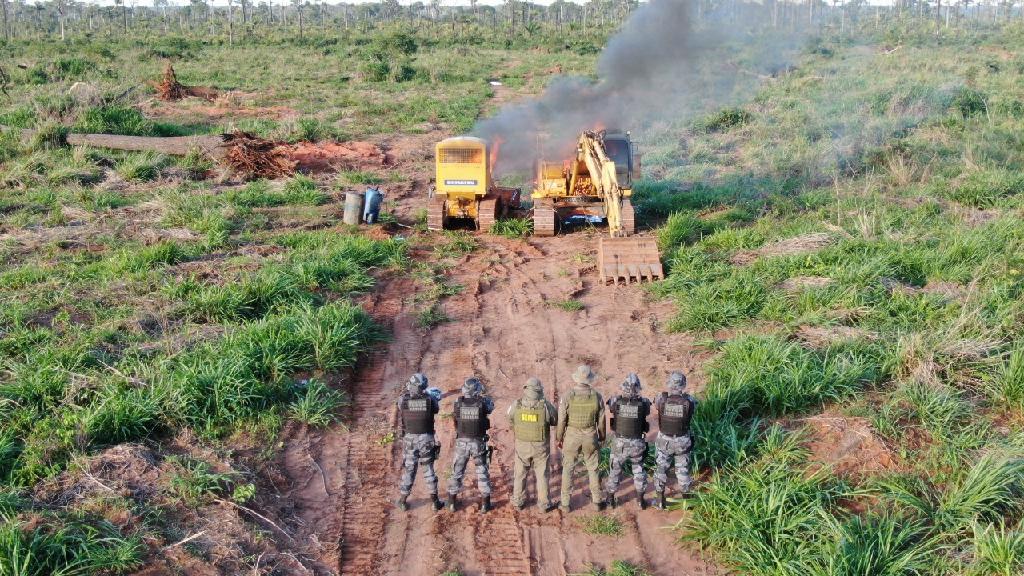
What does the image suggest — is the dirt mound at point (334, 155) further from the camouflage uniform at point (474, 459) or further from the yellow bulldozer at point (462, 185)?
the camouflage uniform at point (474, 459)

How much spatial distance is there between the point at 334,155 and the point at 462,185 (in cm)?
811

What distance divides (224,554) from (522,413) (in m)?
2.73

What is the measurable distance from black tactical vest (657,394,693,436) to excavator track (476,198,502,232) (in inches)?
374

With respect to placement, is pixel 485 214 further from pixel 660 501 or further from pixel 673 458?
pixel 660 501

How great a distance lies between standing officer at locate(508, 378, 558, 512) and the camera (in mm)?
6785

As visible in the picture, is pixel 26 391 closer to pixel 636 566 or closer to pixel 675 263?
pixel 636 566

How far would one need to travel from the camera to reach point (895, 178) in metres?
18.0

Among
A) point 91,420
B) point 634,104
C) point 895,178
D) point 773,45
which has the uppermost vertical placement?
point 773,45

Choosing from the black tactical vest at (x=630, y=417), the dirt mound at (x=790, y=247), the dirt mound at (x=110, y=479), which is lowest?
the dirt mound at (x=110, y=479)

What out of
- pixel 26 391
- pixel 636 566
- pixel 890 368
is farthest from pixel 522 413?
pixel 26 391

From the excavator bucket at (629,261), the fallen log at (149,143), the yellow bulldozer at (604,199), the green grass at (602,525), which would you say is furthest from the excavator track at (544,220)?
the fallen log at (149,143)

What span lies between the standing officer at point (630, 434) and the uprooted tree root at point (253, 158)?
15.5 m

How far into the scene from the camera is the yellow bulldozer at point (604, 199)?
12.8 metres

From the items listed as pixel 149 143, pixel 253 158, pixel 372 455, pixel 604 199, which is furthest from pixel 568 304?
pixel 149 143
